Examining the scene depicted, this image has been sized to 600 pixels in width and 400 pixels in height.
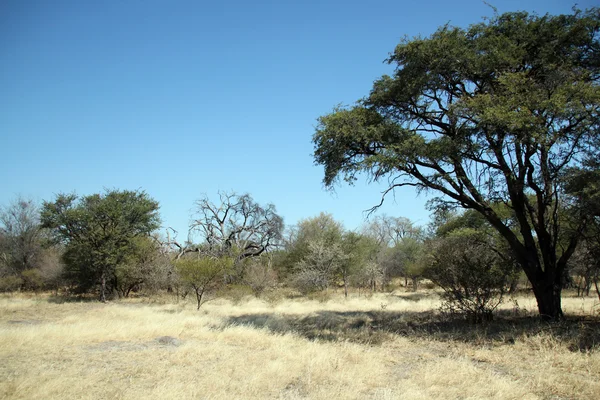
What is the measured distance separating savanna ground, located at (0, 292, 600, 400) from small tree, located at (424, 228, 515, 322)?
776 millimetres

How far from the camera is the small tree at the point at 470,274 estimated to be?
1166 cm

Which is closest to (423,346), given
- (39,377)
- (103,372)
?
(103,372)

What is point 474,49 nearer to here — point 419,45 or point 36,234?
point 419,45

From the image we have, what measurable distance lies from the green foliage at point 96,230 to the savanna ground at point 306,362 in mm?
17615

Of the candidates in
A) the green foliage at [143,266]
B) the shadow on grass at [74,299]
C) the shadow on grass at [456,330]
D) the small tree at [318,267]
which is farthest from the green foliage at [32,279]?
the shadow on grass at [456,330]

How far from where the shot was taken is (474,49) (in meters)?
11.7

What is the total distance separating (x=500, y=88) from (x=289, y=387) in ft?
34.9

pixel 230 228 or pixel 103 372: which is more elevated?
pixel 230 228

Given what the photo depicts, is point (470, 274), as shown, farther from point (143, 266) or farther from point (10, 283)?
point (10, 283)

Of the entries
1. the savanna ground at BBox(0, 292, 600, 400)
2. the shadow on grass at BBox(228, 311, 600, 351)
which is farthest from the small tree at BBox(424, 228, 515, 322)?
the savanna ground at BBox(0, 292, 600, 400)

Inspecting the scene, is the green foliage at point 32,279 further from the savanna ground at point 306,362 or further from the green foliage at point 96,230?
the savanna ground at point 306,362

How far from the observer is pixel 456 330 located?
11.3 metres

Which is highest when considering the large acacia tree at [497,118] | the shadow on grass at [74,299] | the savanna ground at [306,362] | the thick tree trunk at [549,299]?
the large acacia tree at [497,118]

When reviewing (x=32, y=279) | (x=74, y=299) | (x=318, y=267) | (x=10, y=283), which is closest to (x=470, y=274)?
(x=318, y=267)
